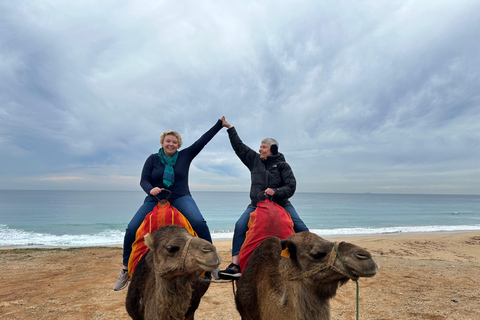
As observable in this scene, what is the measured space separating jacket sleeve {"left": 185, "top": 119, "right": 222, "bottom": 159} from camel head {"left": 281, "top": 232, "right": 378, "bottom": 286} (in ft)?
8.43

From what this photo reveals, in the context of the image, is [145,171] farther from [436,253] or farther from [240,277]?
[436,253]

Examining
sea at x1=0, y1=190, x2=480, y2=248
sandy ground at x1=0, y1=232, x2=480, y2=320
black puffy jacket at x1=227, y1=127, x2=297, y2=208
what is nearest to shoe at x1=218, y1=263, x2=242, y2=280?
black puffy jacket at x1=227, y1=127, x2=297, y2=208

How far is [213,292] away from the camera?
7.50 m

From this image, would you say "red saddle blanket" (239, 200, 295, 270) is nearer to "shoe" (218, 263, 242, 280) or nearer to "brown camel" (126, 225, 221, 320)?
"shoe" (218, 263, 242, 280)

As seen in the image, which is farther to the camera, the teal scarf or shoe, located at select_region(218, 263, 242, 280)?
the teal scarf

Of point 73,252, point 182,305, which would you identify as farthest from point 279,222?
point 73,252

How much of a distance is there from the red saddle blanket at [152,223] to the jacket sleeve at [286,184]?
1318 mm

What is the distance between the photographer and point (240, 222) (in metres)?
3.95

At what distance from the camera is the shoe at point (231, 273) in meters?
3.55

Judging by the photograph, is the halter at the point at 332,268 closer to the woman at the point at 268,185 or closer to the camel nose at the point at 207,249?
the camel nose at the point at 207,249

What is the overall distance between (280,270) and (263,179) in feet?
5.42

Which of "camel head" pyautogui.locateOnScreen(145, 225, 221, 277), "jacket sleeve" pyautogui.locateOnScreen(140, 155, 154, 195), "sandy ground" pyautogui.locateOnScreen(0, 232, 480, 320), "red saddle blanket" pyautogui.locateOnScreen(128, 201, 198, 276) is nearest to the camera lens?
"camel head" pyautogui.locateOnScreen(145, 225, 221, 277)

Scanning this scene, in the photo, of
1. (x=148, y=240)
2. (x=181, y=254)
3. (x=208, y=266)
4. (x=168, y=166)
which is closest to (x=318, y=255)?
(x=208, y=266)

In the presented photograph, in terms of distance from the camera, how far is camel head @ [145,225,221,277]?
7.32 ft
